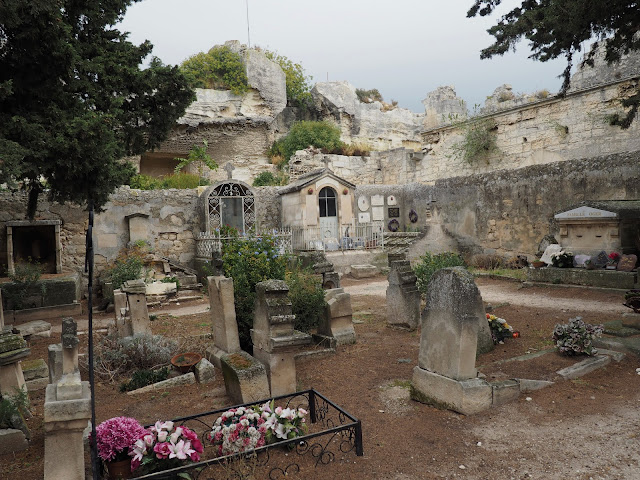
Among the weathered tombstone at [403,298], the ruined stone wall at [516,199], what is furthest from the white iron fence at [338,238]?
the weathered tombstone at [403,298]

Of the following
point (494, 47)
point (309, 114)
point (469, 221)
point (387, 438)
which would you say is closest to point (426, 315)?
point (387, 438)

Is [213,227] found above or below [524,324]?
above

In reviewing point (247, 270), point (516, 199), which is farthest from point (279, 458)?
point (516, 199)

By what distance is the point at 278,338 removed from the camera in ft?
15.7

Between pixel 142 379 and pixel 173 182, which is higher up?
pixel 173 182

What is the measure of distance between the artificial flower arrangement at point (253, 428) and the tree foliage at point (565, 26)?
224 inches

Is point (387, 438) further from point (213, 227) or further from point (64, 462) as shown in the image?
point (213, 227)

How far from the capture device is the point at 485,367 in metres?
5.35

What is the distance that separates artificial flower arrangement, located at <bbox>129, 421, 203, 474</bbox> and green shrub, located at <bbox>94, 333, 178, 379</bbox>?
2.79m

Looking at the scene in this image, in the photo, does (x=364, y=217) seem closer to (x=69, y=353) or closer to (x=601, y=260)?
(x=601, y=260)

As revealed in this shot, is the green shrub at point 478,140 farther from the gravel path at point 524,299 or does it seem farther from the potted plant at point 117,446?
the potted plant at point 117,446

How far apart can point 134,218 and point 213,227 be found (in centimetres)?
256

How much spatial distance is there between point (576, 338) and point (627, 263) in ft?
17.7

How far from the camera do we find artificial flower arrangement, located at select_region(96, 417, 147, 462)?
3.09 metres
